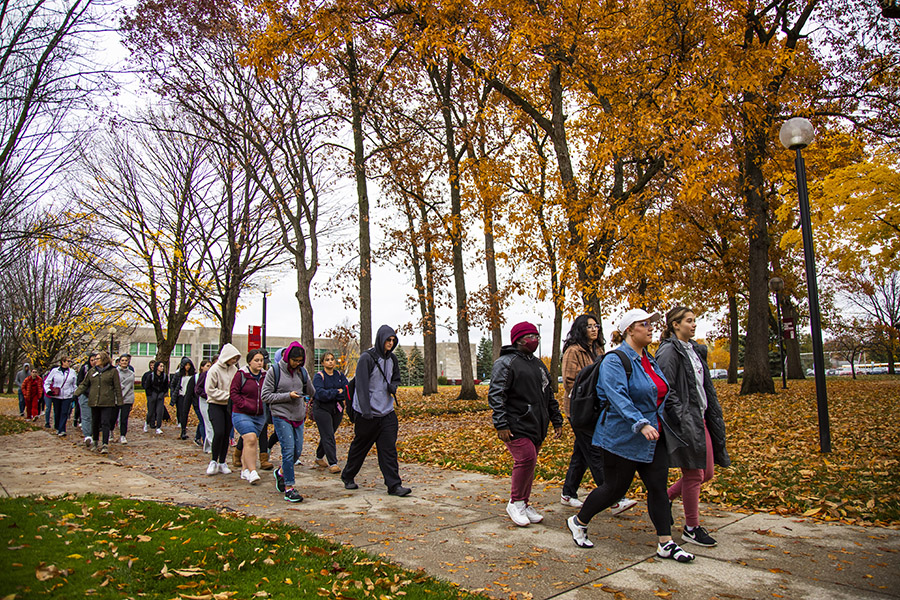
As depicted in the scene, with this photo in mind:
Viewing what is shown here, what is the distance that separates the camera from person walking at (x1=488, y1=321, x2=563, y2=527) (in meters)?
A: 5.71

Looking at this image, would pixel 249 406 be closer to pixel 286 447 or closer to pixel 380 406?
pixel 286 447

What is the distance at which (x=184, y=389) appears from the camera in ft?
49.1

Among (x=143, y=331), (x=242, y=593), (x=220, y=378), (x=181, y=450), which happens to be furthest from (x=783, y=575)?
(x=143, y=331)

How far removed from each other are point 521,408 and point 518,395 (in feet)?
0.41

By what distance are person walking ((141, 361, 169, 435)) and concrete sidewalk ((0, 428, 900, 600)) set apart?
700cm

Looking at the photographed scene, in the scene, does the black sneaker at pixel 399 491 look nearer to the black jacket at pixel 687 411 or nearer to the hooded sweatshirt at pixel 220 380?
the hooded sweatshirt at pixel 220 380

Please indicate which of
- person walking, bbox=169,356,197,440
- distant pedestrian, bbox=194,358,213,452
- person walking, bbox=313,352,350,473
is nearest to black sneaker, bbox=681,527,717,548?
person walking, bbox=313,352,350,473

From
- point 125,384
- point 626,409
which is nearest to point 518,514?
point 626,409

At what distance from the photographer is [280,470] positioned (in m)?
7.88

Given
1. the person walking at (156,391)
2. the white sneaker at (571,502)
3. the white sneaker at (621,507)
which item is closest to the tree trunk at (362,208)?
the person walking at (156,391)

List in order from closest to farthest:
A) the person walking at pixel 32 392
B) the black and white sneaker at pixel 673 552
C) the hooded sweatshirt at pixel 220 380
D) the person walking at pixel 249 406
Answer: the black and white sneaker at pixel 673 552, the person walking at pixel 249 406, the hooded sweatshirt at pixel 220 380, the person walking at pixel 32 392

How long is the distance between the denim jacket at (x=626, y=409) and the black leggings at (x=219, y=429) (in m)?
6.21

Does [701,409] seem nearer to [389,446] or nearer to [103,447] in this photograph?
[389,446]

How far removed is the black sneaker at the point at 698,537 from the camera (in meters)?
5.01
